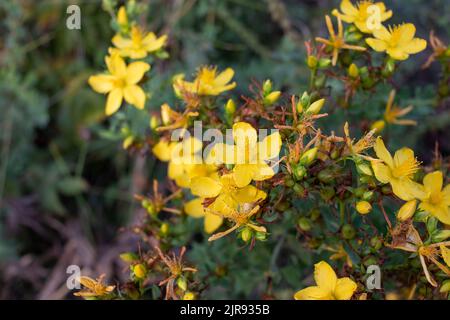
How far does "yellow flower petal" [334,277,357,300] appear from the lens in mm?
1466

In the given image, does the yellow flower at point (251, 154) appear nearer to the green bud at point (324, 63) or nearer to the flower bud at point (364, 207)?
the flower bud at point (364, 207)

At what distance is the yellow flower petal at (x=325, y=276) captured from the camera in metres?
1.51

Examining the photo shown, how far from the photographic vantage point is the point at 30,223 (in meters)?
2.76

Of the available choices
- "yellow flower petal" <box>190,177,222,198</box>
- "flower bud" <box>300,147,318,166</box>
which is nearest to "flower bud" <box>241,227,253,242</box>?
"yellow flower petal" <box>190,177,222,198</box>

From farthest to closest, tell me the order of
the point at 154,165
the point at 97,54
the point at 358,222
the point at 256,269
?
the point at 97,54 < the point at 154,165 < the point at 256,269 < the point at 358,222

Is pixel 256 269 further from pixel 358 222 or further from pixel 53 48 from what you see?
pixel 53 48

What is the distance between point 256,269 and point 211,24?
1.44 m

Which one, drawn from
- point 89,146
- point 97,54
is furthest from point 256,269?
point 97,54

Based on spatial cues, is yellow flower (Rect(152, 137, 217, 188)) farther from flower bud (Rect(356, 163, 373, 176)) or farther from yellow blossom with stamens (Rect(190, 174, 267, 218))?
flower bud (Rect(356, 163, 373, 176))

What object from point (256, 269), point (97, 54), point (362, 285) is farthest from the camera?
point (97, 54)

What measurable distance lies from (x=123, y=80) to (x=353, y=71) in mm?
809

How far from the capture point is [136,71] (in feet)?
6.21

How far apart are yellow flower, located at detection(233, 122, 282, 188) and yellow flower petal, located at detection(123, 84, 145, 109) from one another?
0.50 meters

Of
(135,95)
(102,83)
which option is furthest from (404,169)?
(102,83)
